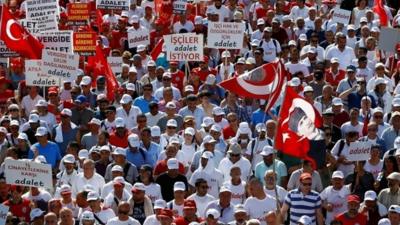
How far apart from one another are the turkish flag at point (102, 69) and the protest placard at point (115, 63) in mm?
238

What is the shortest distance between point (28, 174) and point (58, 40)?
612cm

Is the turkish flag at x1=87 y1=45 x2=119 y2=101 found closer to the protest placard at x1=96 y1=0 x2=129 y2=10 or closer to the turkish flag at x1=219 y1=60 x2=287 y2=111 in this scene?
the protest placard at x1=96 y1=0 x2=129 y2=10

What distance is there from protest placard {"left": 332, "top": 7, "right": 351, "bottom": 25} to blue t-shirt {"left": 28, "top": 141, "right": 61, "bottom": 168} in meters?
7.95

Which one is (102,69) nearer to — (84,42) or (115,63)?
(115,63)

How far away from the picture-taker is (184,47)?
34.0 m

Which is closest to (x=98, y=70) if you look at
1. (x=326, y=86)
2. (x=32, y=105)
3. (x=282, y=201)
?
(x=32, y=105)

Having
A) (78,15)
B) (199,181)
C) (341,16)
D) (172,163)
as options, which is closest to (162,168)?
(172,163)

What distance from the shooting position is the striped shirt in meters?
27.6

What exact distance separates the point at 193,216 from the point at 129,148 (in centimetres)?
297

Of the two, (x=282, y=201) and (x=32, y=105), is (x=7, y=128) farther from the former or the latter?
(x=282, y=201)

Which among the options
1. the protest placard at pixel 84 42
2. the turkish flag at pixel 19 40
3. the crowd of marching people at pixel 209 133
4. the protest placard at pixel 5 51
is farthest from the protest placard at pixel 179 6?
the turkish flag at pixel 19 40

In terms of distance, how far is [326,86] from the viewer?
32.0 m

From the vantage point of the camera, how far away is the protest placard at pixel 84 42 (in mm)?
35031

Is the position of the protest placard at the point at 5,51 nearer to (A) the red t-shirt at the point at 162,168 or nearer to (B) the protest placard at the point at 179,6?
(B) the protest placard at the point at 179,6
